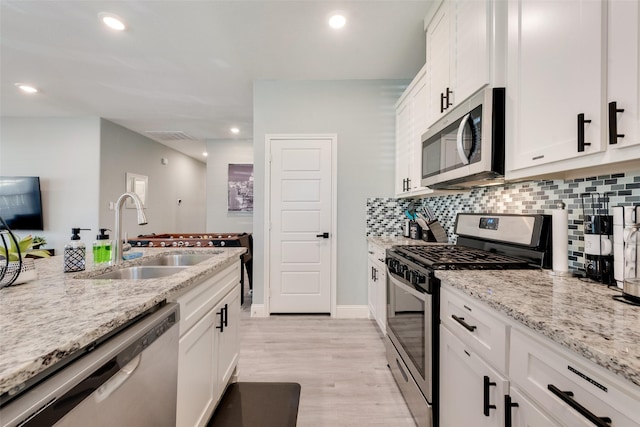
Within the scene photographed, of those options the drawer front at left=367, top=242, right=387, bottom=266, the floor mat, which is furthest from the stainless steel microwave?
the floor mat

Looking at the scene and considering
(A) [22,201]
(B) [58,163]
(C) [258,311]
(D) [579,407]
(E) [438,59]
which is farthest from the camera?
(B) [58,163]

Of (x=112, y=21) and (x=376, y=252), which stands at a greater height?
(x=112, y=21)

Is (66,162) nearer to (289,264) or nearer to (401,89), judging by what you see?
(289,264)

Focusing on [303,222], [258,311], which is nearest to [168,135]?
[303,222]

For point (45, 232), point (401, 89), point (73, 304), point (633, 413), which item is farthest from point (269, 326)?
point (45, 232)

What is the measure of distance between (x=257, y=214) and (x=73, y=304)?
2480mm

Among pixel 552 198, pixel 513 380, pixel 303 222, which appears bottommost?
pixel 513 380

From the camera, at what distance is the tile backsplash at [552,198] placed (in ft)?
3.83

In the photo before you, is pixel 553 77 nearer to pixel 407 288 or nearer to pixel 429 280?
pixel 429 280

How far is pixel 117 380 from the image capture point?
74 cm

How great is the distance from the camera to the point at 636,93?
0.84 metres

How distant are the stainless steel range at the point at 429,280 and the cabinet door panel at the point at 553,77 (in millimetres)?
441

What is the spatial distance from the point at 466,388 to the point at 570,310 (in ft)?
1.74

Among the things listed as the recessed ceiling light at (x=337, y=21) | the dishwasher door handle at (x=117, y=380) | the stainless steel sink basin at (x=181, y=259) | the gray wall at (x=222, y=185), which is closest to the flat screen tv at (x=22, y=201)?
the gray wall at (x=222, y=185)
